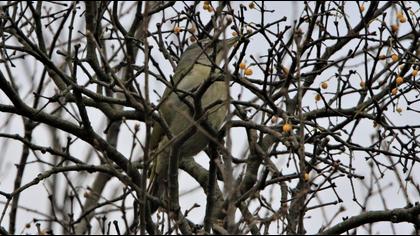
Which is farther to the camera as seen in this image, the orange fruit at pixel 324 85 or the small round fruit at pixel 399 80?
the orange fruit at pixel 324 85

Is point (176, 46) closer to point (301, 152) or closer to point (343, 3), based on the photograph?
point (343, 3)

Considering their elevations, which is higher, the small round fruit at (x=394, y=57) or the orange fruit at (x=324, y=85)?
the orange fruit at (x=324, y=85)

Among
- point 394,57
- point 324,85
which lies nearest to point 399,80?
point 394,57

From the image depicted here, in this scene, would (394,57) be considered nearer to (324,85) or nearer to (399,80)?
(399,80)

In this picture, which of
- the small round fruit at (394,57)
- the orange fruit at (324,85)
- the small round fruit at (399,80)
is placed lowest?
the small round fruit at (399,80)

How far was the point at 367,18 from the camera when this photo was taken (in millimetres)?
7434

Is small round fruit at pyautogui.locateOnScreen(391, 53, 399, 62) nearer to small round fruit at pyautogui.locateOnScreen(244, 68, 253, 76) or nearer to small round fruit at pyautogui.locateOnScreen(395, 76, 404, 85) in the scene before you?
small round fruit at pyautogui.locateOnScreen(395, 76, 404, 85)

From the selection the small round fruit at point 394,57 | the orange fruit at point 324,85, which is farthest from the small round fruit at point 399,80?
the orange fruit at point 324,85

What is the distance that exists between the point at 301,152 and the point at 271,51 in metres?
1.14

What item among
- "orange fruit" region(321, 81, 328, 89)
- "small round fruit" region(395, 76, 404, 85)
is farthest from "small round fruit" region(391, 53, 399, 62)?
"orange fruit" region(321, 81, 328, 89)

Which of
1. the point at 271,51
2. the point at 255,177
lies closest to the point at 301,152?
the point at 271,51

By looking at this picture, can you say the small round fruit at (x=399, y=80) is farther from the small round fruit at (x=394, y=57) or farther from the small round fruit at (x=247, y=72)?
the small round fruit at (x=247, y=72)

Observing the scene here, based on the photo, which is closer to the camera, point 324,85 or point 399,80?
point 399,80

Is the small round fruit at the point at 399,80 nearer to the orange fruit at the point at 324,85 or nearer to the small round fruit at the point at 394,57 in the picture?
→ the small round fruit at the point at 394,57
